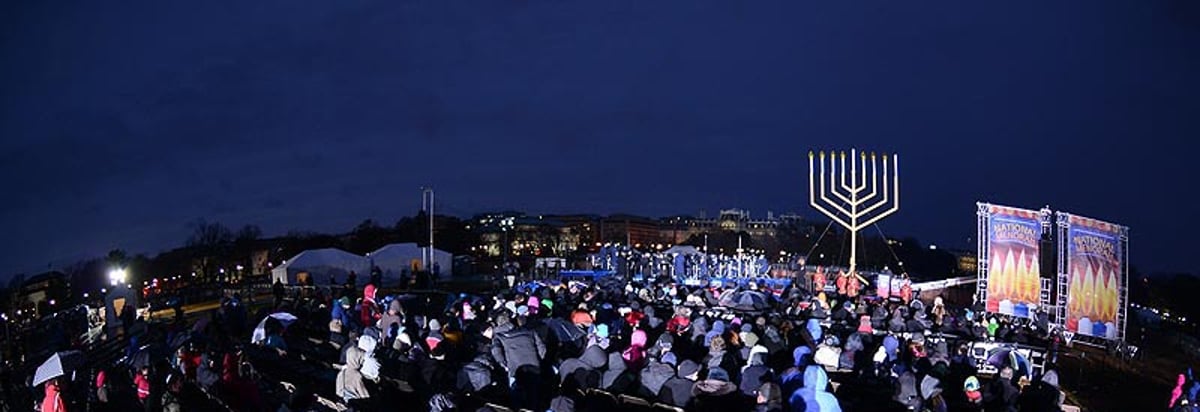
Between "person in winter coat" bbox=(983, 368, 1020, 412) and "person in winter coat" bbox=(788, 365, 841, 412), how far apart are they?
293 cm

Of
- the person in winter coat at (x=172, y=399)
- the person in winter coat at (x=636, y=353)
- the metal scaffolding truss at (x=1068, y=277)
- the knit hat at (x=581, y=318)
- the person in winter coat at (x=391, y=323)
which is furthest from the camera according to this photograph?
the metal scaffolding truss at (x=1068, y=277)

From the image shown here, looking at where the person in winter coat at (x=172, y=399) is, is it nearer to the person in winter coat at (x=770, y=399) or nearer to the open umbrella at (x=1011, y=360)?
the person in winter coat at (x=770, y=399)

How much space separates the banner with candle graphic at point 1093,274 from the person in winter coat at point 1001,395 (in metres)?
11.6

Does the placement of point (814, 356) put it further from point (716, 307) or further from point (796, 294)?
point (796, 294)

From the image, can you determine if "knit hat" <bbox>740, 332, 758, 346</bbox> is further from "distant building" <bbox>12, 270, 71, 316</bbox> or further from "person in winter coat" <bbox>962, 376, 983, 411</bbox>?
"distant building" <bbox>12, 270, 71, 316</bbox>

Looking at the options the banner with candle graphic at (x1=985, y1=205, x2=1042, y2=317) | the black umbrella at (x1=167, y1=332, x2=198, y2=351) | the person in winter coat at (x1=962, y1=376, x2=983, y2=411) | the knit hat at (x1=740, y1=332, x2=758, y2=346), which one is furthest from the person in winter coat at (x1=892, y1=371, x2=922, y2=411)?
the banner with candle graphic at (x1=985, y1=205, x2=1042, y2=317)

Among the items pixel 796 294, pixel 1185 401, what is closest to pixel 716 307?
pixel 796 294

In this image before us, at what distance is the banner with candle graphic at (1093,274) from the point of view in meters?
18.9

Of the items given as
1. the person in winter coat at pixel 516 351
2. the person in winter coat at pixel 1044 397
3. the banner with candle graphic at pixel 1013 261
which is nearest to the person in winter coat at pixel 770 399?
the person in winter coat at pixel 516 351

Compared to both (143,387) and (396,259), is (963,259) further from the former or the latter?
(143,387)

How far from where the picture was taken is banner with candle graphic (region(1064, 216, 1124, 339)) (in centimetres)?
1889

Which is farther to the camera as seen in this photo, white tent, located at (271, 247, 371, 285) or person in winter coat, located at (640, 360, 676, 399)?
white tent, located at (271, 247, 371, 285)

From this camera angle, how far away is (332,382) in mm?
11039

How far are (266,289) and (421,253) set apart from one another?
7.55m
